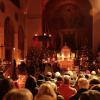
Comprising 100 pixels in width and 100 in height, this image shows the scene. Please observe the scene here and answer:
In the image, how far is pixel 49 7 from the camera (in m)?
28.8

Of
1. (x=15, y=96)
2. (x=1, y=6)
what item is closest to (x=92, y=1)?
(x=1, y=6)

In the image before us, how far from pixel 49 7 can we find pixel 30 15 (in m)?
2.20

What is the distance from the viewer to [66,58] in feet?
82.5

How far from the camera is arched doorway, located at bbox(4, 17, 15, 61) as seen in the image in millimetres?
22109

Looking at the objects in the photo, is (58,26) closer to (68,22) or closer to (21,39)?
(68,22)

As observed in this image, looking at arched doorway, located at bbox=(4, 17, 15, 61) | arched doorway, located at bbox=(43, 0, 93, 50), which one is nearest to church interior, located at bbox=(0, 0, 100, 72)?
arched doorway, located at bbox=(43, 0, 93, 50)

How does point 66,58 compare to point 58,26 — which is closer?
point 66,58

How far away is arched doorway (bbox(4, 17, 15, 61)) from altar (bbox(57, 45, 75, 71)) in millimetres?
4283

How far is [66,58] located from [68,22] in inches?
208

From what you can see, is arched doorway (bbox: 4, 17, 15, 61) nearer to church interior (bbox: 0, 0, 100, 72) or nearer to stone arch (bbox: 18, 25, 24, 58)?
church interior (bbox: 0, 0, 100, 72)

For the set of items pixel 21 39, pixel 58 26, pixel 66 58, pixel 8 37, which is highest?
pixel 58 26

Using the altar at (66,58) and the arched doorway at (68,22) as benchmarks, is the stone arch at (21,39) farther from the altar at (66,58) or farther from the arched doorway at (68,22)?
the altar at (66,58)

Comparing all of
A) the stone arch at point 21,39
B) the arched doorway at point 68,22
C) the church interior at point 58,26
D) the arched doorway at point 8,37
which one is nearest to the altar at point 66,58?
the church interior at point 58,26

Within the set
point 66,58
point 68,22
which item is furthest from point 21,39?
point 68,22
